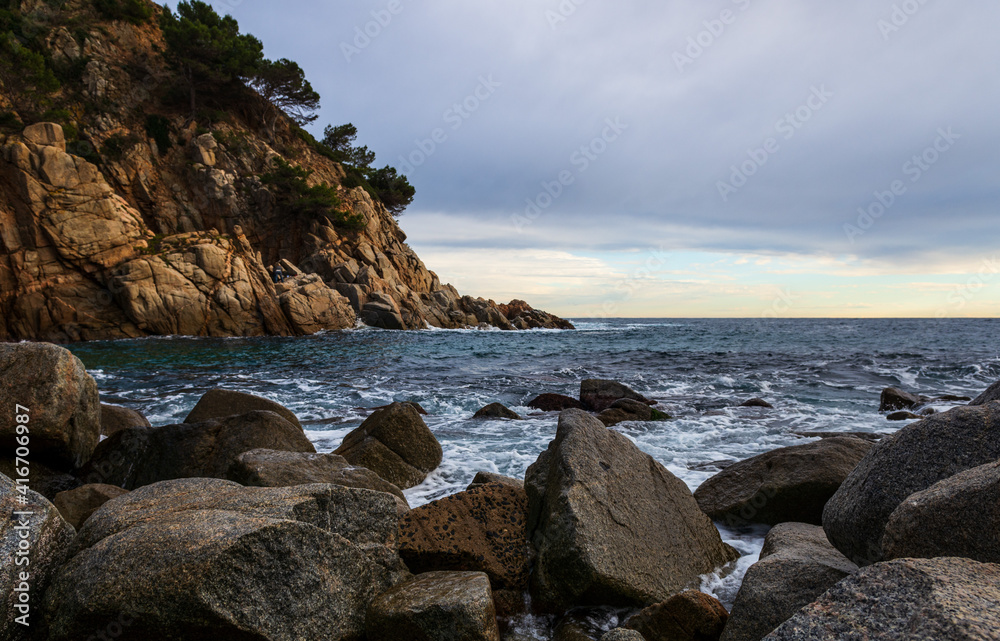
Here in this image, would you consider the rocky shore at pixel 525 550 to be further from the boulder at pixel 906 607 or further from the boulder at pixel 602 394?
the boulder at pixel 602 394

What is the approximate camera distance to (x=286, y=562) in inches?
125

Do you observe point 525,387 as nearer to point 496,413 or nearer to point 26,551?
point 496,413

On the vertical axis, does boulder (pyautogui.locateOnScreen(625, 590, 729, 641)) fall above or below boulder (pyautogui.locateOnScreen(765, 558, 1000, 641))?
below

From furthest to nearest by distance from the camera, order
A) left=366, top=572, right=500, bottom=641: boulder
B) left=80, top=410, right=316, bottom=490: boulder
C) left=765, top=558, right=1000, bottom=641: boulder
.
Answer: left=80, top=410, right=316, bottom=490: boulder, left=366, top=572, right=500, bottom=641: boulder, left=765, top=558, right=1000, bottom=641: boulder

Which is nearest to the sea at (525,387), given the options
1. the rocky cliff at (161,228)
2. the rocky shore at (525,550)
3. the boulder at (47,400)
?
the rocky shore at (525,550)

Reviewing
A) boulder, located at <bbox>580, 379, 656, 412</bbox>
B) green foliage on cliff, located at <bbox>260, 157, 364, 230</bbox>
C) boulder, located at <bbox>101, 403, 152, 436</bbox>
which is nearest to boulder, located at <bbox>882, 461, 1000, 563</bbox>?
boulder, located at <bbox>101, 403, 152, 436</bbox>

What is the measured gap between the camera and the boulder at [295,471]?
5.16 meters

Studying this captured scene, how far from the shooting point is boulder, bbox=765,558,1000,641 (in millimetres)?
1719

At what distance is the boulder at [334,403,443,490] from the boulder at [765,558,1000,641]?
19.7ft

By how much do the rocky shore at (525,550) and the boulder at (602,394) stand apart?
25.6 feet

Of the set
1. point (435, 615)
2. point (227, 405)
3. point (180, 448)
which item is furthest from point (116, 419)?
point (435, 615)

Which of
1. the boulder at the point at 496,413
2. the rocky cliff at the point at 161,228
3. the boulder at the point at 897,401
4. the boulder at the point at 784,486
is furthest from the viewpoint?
the rocky cliff at the point at 161,228

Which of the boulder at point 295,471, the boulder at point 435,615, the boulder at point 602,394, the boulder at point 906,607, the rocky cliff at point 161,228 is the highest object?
the rocky cliff at point 161,228

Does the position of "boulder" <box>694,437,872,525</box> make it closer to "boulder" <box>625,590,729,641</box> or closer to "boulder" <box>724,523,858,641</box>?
"boulder" <box>724,523,858,641</box>
